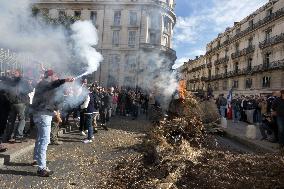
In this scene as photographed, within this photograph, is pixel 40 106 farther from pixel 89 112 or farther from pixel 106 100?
pixel 106 100

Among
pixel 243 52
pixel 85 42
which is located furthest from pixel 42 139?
pixel 243 52

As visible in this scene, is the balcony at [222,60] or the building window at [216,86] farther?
the building window at [216,86]

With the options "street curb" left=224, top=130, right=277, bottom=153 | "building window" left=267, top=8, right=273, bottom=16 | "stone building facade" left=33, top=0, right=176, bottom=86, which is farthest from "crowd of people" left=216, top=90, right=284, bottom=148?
"building window" left=267, top=8, right=273, bottom=16

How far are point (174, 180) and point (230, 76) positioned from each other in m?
52.5

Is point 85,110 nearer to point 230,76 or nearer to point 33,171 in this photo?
point 33,171

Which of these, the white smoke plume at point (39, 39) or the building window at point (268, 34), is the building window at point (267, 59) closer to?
the building window at point (268, 34)

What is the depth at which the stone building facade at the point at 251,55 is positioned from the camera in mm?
42469

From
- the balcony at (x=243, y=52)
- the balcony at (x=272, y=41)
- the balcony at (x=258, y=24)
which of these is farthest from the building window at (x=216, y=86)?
the balcony at (x=272, y=41)

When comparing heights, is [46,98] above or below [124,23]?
below

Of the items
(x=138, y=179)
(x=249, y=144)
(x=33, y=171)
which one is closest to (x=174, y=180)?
(x=138, y=179)

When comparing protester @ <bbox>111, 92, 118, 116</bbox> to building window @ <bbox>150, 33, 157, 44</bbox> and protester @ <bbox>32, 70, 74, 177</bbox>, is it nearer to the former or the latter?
building window @ <bbox>150, 33, 157, 44</bbox>

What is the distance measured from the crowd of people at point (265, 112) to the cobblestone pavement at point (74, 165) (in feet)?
15.6

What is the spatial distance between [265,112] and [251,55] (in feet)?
125

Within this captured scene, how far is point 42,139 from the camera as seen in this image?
22.6ft
